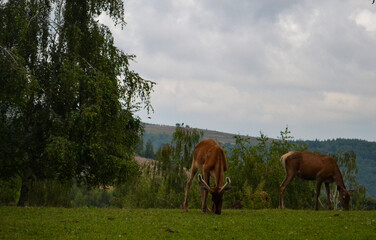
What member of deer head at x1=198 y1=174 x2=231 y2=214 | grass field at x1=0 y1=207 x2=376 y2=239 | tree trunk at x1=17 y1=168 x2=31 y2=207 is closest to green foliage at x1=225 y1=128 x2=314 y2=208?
tree trunk at x1=17 y1=168 x2=31 y2=207

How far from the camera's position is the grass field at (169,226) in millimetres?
11266

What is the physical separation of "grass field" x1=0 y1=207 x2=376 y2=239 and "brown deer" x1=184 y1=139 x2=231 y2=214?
77 centimetres

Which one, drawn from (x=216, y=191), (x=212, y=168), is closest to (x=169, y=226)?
(x=216, y=191)

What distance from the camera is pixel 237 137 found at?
44781 millimetres

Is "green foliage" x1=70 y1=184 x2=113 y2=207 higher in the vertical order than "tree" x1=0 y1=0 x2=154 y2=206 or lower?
lower

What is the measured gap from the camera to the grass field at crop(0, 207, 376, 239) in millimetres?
11266

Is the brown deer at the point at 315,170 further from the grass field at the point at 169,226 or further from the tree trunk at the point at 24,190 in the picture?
the tree trunk at the point at 24,190

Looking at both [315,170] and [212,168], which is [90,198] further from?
[212,168]

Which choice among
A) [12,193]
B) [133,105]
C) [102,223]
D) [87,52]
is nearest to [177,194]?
[12,193]

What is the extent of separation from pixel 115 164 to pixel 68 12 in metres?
8.09

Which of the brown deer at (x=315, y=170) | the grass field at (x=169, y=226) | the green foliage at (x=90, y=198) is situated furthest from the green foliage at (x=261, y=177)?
the green foliage at (x=90, y=198)

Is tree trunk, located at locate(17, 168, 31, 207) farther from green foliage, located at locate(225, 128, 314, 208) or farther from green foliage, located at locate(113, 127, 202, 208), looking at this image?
green foliage, located at locate(113, 127, 202, 208)

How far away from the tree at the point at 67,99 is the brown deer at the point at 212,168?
5.28 m

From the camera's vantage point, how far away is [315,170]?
21344mm
